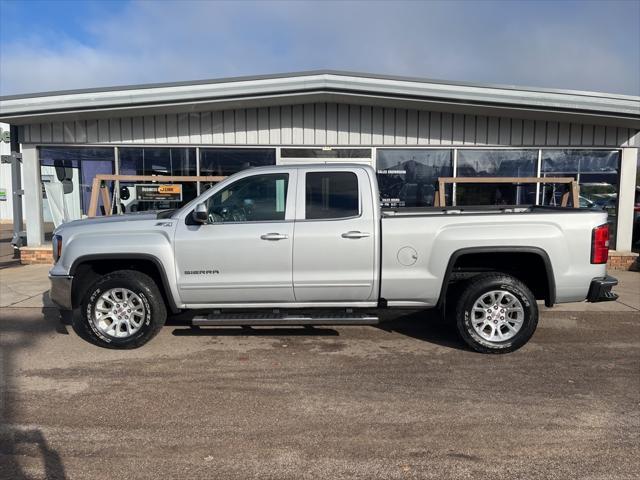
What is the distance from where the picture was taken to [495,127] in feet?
32.2

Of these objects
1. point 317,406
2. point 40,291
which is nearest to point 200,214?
point 317,406

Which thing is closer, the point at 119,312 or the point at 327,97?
the point at 119,312

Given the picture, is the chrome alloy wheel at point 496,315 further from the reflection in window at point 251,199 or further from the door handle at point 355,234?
the reflection in window at point 251,199

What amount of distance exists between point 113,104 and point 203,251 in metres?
5.32

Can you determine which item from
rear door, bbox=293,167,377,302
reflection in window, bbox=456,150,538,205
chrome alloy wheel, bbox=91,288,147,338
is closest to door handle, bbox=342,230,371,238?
rear door, bbox=293,167,377,302

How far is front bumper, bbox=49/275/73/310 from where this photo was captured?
4969 mm

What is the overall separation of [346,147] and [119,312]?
6.09 m

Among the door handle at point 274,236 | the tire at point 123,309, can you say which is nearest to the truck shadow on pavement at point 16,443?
the tire at point 123,309

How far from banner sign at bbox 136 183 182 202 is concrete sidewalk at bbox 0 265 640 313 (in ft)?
7.74

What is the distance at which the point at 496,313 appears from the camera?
195 inches

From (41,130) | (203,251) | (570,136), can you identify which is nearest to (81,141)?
(41,130)

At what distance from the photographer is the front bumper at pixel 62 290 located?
4.97 meters

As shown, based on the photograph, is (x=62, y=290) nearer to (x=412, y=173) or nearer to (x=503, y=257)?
(x=503, y=257)

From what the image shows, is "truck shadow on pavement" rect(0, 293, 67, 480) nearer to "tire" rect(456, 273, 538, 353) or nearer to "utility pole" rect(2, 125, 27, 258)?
"tire" rect(456, 273, 538, 353)
